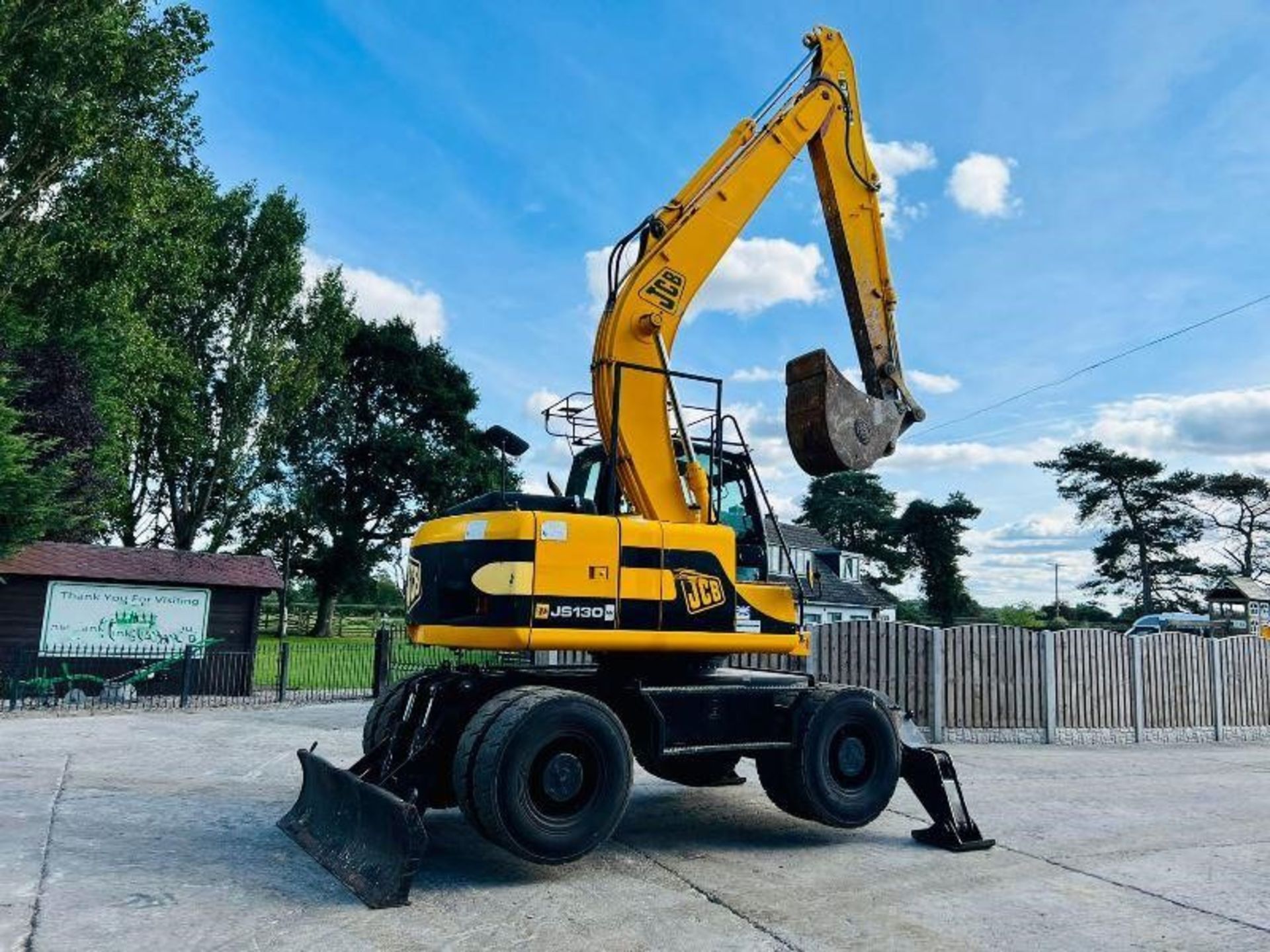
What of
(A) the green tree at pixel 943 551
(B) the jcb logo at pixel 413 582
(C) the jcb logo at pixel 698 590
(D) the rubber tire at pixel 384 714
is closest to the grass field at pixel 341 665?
(D) the rubber tire at pixel 384 714

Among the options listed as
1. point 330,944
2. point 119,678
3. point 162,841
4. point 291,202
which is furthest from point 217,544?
point 330,944

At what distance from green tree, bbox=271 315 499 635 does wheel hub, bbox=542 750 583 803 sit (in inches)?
1377

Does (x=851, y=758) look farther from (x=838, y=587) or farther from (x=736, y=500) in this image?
(x=838, y=587)

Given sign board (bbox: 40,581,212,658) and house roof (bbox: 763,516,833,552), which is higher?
house roof (bbox: 763,516,833,552)

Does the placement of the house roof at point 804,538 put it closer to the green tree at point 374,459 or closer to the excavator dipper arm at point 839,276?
the green tree at point 374,459

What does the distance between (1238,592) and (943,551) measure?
39087 millimetres

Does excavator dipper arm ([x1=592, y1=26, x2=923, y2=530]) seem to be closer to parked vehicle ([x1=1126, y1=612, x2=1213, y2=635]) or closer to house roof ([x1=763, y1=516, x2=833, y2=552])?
parked vehicle ([x1=1126, y1=612, x2=1213, y2=635])

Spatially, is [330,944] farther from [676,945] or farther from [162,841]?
[162,841]

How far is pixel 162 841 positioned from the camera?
6.23 m

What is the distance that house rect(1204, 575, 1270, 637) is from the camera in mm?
23766

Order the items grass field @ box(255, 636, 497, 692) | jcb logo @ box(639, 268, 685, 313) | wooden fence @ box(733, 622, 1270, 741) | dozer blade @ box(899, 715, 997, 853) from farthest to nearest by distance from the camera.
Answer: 1. grass field @ box(255, 636, 497, 692)
2. wooden fence @ box(733, 622, 1270, 741)
3. jcb logo @ box(639, 268, 685, 313)
4. dozer blade @ box(899, 715, 997, 853)

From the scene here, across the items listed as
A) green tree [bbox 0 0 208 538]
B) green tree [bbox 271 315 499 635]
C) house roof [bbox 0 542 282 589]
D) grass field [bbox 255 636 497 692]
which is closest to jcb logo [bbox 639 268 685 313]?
grass field [bbox 255 636 497 692]

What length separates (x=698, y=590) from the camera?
21.3 feet

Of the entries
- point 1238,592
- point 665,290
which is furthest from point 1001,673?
point 1238,592
